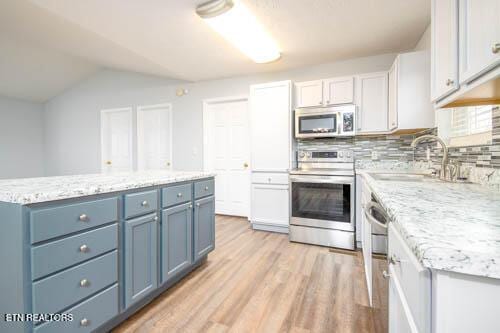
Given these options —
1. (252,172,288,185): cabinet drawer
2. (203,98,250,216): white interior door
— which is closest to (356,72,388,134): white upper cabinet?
(252,172,288,185): cabinet drawer

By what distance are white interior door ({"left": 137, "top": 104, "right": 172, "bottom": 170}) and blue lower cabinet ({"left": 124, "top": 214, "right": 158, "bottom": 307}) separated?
10.2 ft

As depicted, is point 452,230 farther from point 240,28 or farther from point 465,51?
point 240,28

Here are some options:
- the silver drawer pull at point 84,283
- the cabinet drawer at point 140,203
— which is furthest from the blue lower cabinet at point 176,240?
the silver drawer pull at point 84,283

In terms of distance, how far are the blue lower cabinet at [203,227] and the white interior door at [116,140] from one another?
336 cm

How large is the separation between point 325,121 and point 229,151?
1.79 m

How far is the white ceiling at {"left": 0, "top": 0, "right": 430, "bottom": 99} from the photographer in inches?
87.1

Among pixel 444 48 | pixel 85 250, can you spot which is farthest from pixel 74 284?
pixel 444 48

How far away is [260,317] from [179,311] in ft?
1.87

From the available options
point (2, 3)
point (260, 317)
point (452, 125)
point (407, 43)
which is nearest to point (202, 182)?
point (260, 317)

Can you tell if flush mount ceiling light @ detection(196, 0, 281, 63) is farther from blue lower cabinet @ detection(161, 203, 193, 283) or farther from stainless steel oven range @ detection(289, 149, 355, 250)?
blue lower cabinet @ detection(161, 203, 193, 283)

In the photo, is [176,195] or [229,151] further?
[229,151]

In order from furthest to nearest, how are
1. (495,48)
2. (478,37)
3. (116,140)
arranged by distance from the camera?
(116,140)
(478,37)
(495,48)

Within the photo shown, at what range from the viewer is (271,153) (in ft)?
10.7

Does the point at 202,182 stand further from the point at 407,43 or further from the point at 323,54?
the point at 407,43
